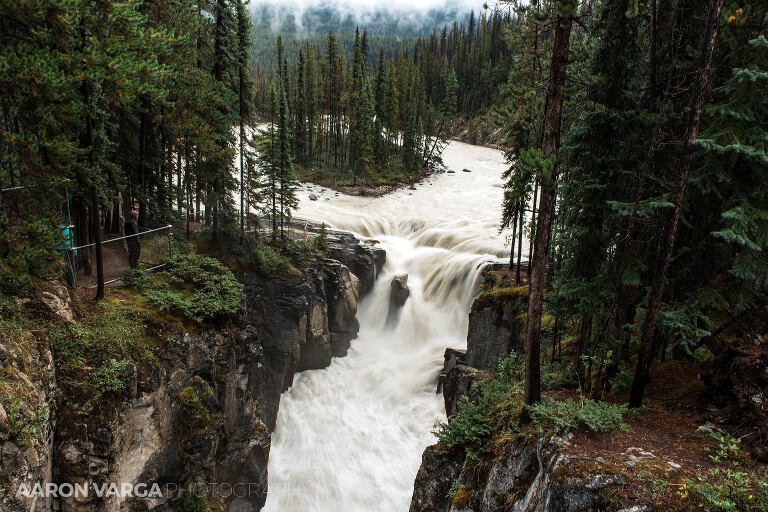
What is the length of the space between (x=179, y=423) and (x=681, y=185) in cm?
1407

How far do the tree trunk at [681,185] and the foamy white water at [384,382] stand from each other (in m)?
10.3

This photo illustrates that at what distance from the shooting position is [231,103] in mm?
18688

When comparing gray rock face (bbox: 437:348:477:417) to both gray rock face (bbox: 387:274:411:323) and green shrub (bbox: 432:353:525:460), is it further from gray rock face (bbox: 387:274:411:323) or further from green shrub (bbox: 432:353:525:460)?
gray rock face (bbox: 387:274:411:323)

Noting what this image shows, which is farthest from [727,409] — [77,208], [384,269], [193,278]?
[384,269]

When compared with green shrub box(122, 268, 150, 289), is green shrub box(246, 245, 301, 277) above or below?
below

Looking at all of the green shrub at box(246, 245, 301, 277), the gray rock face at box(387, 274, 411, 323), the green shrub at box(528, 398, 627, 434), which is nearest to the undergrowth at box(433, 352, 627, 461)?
the green shrub at box(528, 398, 627, 434)

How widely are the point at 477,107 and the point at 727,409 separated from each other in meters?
92.4

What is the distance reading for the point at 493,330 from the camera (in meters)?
18.1

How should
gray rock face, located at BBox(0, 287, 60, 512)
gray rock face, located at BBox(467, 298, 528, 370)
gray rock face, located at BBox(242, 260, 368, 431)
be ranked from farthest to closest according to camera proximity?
gray rock face, located at BBox(242, 260, 368, 431)
gray rock face, located at BBox(467, 298, 528, 370)
gray rock face, located at BBox(0, 287, 60, 512)

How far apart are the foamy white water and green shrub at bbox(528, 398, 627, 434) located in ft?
32.3

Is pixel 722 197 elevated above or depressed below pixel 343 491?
above

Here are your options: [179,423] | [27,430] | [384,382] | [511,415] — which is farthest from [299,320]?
[27,430]

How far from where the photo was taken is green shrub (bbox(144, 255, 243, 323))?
42.0ft

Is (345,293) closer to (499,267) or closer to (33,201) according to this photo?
(499,267)
